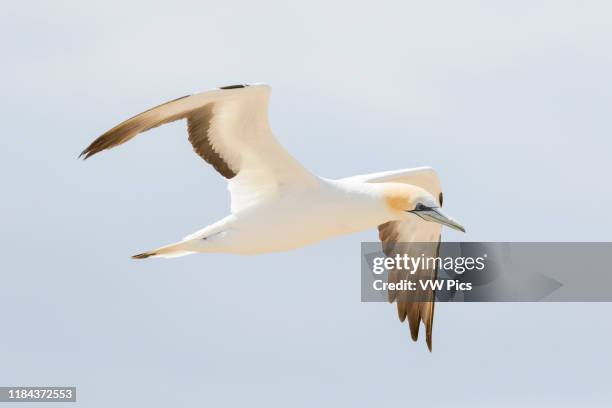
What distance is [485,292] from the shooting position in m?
20.7

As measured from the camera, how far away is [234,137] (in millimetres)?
18062

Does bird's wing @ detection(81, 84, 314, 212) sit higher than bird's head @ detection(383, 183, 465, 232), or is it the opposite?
bird's wing @ detection(81, 84, 314, 212)

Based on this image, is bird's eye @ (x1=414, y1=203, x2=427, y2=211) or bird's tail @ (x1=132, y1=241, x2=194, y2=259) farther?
bird's tail @ (x1=132, y1=241, x2=194, y2=259)

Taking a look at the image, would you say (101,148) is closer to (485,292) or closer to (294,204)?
(294,204)

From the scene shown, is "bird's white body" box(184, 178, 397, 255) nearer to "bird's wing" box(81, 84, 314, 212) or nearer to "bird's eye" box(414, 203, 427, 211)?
"bird's wing" box(81, 84, 314, 212)

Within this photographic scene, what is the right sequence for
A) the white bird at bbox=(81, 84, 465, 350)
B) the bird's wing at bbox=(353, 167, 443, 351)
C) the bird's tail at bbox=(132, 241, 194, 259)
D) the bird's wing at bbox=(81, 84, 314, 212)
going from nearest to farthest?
1. the bird's wing at bbox=(81, 84, 314, 212)
2. the white bird at bbox=(81, 84, 465, 350)
3. the bird's tail at bbox=(132, 241, 194, 259)
4. the bird's wing at bbox=(353, 167, 443, 351)

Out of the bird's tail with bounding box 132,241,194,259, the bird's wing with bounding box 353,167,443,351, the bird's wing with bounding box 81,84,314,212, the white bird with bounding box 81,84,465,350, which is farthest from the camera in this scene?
the bird's wing with bounding box 353,167,443,351

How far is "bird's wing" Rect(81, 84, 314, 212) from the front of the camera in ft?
56.9

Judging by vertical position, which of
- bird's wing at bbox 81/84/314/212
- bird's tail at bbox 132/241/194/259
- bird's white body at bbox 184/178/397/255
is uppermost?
bird's wing at bbox 81/84/314/212

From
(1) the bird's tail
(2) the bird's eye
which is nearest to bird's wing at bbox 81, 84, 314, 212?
(1) the bird's tail

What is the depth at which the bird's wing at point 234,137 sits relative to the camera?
17344 mm

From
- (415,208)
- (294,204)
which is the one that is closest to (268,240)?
(294,204)

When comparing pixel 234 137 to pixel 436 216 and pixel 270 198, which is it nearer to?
pixel 270 198

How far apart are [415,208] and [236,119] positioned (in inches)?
89.0
